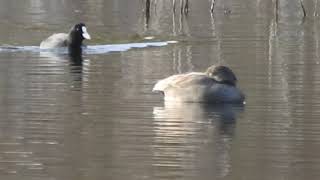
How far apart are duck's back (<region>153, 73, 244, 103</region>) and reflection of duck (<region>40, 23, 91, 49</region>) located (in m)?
10.4

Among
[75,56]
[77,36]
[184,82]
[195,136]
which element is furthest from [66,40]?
[195,136]

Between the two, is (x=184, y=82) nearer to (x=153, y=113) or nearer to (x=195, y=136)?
(x=153, y=113)

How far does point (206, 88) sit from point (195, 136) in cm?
322

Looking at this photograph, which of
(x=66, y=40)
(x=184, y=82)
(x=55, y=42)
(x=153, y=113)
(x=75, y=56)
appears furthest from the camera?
(x=66, y=40)

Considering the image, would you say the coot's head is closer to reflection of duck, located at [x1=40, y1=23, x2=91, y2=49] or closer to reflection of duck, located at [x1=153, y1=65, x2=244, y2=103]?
reflection of duck, located at [x1=40, y1=23, x2=91, y2=49]

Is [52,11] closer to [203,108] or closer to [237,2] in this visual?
[237,2]

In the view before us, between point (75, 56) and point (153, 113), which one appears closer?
point (153, 113)

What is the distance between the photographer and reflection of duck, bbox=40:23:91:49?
86.4 ft

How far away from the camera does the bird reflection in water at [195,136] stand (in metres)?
10.9

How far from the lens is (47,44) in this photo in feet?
86.1

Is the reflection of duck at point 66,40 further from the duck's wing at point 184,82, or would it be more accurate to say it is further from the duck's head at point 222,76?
the duck's head at point 222,76

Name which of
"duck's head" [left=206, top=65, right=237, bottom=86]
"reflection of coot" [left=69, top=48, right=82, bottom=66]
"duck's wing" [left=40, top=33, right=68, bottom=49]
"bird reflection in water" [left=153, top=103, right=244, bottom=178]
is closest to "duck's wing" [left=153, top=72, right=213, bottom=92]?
"duck's head" [left=206, top=65, right=237, bottom=86]

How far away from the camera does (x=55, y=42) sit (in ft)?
87.3

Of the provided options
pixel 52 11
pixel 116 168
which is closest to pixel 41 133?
pixel 116 168
